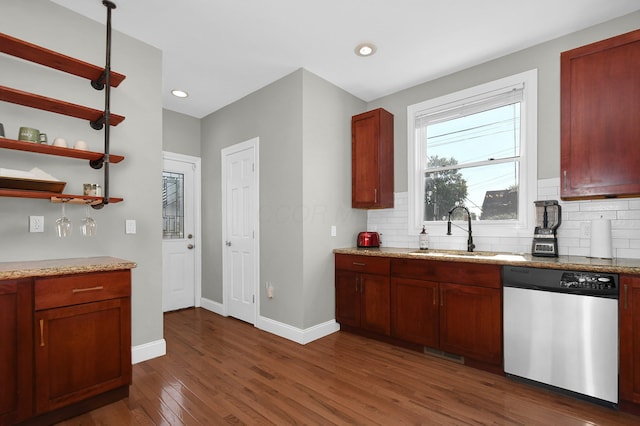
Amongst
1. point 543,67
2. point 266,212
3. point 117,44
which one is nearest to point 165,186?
point 266,212

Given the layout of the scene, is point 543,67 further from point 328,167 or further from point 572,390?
point 572,390

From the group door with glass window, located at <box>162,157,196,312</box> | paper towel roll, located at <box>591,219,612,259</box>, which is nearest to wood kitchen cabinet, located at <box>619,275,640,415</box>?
paper towel roll, located at <box>591,219,612,259</box>

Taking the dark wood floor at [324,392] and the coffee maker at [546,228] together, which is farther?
the coffee maker at [546,228]

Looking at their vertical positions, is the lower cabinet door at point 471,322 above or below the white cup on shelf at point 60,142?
below

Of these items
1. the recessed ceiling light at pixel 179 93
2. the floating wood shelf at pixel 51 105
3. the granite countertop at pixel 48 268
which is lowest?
the granite countertop at pixel 48 268

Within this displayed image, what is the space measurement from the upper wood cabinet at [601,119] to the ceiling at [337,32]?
450mm

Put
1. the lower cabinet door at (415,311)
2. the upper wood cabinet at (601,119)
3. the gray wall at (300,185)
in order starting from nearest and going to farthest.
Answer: the upper wood cabinet at (601,119), the lower cabinet door at (415,311), the gray wall at (300,185)

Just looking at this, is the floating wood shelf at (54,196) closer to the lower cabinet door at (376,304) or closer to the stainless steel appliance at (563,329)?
the lower cabinet door at (376,304)

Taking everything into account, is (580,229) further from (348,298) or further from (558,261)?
(348,298)

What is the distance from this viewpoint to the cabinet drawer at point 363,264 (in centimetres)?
324

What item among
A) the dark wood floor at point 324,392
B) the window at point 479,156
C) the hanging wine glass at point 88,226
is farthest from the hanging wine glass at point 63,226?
the window at point 479,156

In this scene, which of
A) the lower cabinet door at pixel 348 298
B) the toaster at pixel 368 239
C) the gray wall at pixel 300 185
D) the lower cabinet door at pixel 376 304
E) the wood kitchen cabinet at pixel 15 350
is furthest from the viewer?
the toaster at pixel 368 239

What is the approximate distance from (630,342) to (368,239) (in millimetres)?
2325

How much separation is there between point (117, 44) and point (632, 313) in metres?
4.29
